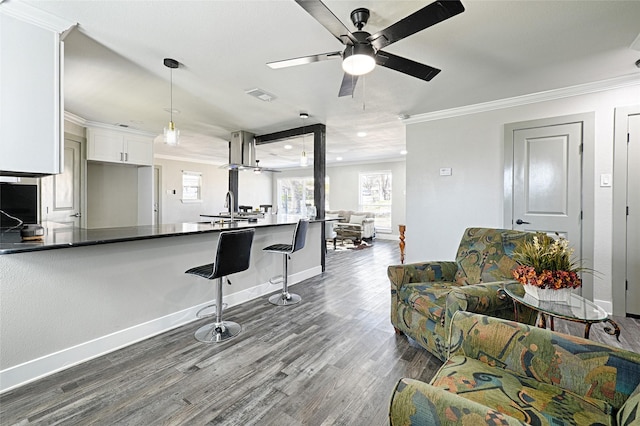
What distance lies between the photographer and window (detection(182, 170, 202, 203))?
8883 millimetres

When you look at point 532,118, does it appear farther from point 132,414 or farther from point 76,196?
point 76,196

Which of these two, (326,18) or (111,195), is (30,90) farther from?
(111,195)

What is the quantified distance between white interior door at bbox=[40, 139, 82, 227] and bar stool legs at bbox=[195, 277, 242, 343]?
3.17 meters

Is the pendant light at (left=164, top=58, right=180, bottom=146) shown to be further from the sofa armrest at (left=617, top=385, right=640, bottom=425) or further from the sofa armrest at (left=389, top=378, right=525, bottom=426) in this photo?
the sofa armrest at (left=617, top=385, right=640, bottom=425)

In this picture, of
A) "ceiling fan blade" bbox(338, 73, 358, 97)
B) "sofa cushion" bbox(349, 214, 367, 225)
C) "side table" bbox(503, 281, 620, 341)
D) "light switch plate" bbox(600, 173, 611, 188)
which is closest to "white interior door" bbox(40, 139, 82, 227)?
"ceiling fan blade" bbox(338, 73, 358, 97)

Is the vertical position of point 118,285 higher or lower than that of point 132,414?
higher

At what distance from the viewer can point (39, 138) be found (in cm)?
197

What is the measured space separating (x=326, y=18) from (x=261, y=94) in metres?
2.01

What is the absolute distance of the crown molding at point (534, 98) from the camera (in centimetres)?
294

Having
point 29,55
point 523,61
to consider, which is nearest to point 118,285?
point 29,55

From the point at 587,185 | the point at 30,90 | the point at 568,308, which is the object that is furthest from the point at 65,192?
the point at 587,185

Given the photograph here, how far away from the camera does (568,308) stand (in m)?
1.52

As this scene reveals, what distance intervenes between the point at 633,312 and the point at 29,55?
18.8ft

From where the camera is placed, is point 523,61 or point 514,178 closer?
point 523,61
